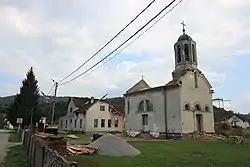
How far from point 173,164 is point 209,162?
205cm

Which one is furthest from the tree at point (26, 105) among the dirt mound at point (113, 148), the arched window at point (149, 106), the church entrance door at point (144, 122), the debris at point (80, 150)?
the debris at point (80, 150)

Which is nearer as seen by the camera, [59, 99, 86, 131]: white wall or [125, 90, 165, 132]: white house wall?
Result: [125, 90, 165, 132]: white house wall

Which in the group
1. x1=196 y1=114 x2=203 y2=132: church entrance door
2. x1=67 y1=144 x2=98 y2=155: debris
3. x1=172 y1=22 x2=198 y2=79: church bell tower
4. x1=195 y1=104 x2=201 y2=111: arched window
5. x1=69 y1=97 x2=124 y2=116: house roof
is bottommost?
x1=67 y1=144 x2=98 y2=155: debris

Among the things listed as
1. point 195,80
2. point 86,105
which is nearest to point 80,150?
point 195,80

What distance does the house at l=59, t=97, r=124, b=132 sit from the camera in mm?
57531

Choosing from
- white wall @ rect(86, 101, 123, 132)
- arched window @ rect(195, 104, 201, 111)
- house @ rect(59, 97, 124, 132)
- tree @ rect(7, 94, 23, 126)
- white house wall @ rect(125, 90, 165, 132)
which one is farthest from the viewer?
house @ rect(59, 97, 124, 132)

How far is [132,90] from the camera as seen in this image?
163 ft

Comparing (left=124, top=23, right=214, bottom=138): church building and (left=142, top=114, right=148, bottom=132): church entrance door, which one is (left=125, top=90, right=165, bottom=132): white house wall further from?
(left=142, top=114, right=148, bottom=132): church entrance door

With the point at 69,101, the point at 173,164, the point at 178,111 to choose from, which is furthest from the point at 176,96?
the point at 69,101

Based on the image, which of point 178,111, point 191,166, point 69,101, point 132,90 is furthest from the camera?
point 69,101

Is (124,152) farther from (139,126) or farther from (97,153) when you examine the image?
(139,126)

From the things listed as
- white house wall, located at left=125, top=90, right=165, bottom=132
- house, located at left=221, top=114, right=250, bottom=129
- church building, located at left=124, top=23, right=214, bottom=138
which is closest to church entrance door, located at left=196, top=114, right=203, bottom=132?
church building, located at left=124, top=23, right=214, bottom=138

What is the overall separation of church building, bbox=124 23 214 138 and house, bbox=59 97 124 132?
564 inches

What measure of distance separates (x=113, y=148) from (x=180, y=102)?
70.8 feet
